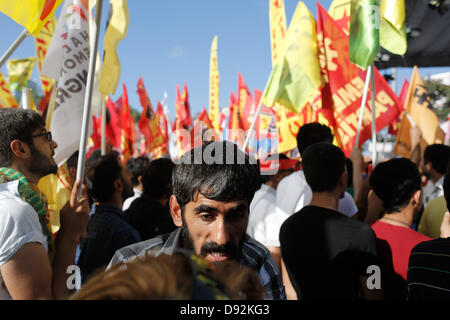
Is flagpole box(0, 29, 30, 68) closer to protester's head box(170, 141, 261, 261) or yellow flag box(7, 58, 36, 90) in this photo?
protester's head box(170, 141, 261, 261)

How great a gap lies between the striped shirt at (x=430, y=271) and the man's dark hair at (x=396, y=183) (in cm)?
75

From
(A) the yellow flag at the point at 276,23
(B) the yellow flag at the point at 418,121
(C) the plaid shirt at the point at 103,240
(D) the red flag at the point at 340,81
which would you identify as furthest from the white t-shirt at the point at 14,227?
(B) the yellow flag at the point at 418,121

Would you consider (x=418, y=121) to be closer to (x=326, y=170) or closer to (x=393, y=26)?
A: (x=393, y=26)

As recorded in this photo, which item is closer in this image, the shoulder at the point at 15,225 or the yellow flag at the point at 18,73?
the shoulder at the point at 15,225

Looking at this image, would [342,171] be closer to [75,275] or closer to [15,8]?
[75,275]

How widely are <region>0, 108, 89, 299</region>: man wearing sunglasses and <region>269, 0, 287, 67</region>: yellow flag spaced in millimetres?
3928

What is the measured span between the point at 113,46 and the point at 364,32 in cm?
233

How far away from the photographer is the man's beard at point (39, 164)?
2004 mm

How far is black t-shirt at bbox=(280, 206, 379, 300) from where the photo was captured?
6.59ft

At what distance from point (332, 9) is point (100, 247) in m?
3.74

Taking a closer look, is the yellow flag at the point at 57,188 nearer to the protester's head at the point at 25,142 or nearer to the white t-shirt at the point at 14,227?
the protester's head at the point at 25,142

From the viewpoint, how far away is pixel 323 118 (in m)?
4.43

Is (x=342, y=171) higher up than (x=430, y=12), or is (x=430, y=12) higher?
(x=430, y=12)
